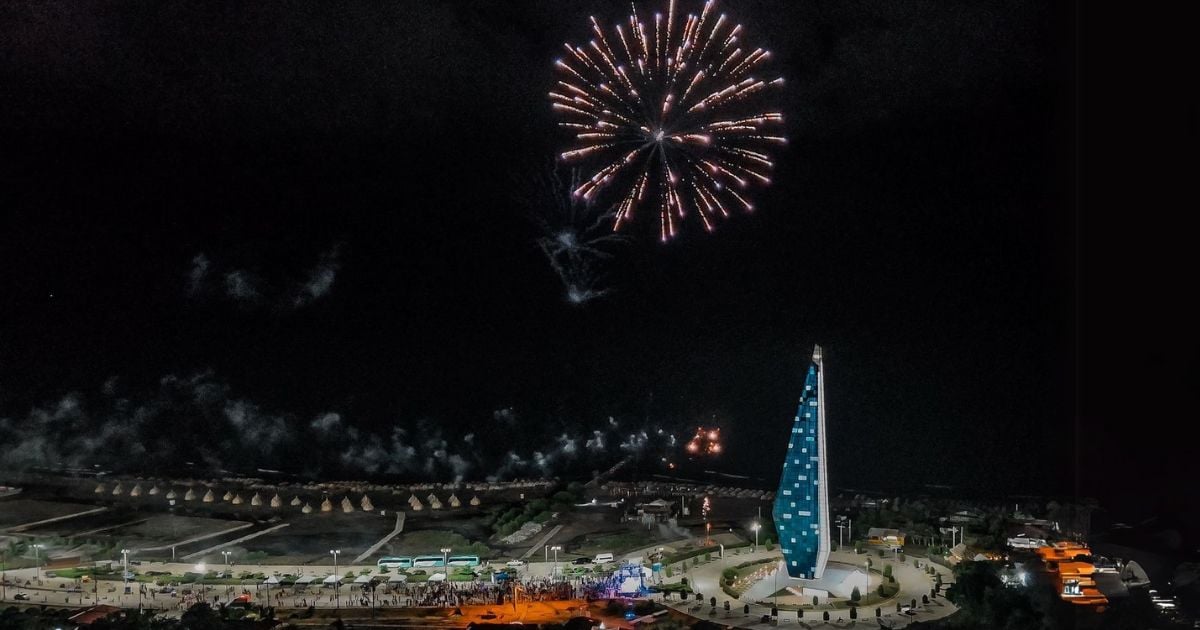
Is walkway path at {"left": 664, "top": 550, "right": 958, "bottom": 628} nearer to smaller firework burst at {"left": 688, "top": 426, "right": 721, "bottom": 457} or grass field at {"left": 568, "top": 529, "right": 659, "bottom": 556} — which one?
grass field at {"left": 568, "top": 529, "right": 659, "bottom": 556}

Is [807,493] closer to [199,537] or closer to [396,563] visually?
[396,563]

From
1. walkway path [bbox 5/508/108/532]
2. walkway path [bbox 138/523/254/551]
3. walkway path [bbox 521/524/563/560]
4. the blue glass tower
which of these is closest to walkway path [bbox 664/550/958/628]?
the blue glass tower

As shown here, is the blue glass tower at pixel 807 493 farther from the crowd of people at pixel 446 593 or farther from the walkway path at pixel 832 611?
the crowd of people at pixel 446 593

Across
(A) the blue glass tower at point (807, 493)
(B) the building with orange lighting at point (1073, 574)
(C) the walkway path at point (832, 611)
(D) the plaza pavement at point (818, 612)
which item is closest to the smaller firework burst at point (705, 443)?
(D) the plaza pavement at point (818, 612)

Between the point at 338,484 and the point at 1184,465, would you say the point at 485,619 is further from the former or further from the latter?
the point at 1184,465

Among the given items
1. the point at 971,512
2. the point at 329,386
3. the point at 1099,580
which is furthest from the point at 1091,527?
the point at 329,386

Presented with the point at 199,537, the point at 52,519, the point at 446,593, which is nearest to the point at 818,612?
the point at 446,593

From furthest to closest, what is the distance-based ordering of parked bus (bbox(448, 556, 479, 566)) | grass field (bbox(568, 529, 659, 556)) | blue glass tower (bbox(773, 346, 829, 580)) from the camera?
1. grass field (bbox(568, 529, 659, 556))
2. parked bus (bbox(448, 556, 479, 566))
3. blue glass tower (bbox(773, 346, 829, 580))
